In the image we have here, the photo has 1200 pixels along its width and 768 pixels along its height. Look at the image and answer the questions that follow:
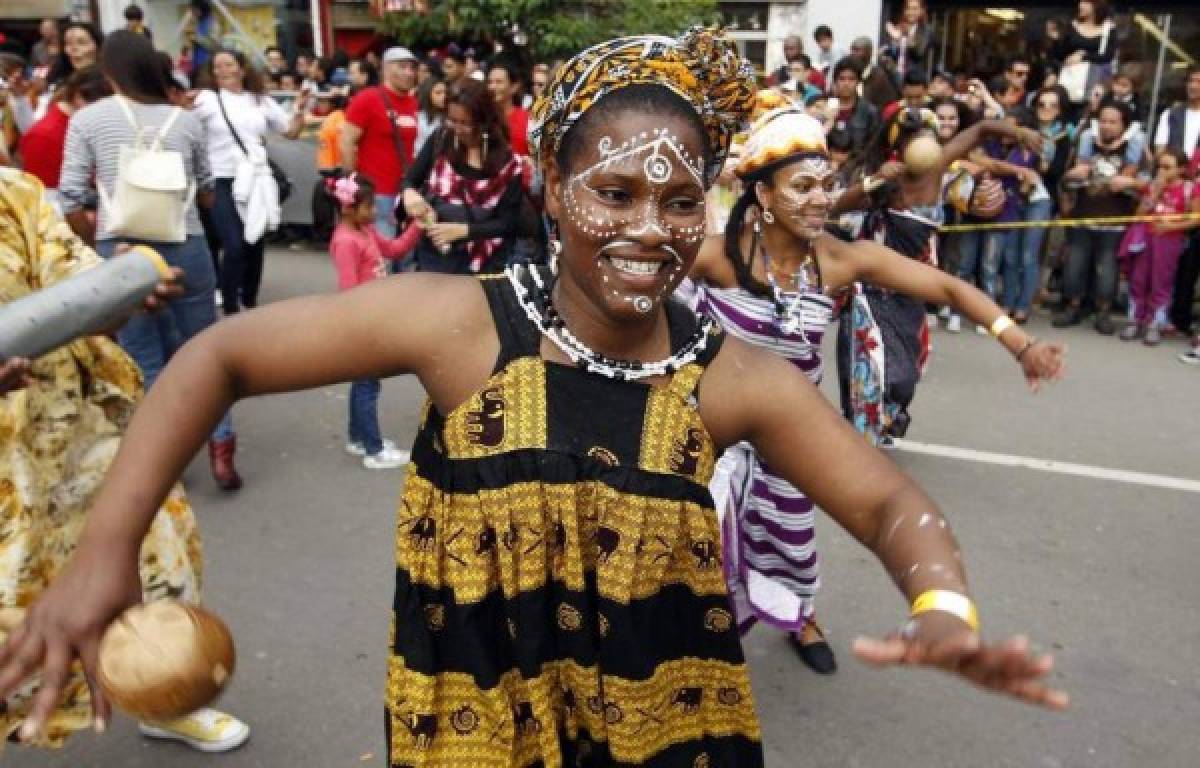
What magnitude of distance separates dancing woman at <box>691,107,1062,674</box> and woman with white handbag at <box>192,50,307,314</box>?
16.3 ft

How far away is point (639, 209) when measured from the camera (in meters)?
1.79

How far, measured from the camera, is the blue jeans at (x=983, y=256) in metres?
9.20

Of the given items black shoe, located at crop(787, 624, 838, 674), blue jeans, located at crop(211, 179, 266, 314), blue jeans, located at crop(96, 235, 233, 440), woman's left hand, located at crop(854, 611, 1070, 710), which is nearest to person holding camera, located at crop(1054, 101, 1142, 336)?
black shoe, located at crop(787, 624, 838, 674)

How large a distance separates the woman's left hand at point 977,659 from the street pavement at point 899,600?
1.54 ft

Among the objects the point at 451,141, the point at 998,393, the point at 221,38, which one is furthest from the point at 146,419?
the point at 221,38

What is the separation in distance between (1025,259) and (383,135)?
5.45 m

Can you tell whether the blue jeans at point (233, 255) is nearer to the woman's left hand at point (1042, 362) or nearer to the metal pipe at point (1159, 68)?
the woman's left hand at point (1042, 362)

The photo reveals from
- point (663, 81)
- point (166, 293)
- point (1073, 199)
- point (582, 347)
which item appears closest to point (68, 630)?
point (582, 347)

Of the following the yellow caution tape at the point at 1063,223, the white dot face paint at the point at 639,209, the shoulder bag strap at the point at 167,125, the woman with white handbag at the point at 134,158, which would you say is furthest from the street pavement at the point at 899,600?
the yellow caution tape at the point at 1063,223

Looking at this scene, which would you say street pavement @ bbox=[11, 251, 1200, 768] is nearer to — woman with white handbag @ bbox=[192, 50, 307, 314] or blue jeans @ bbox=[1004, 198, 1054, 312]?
woman with white handbag @ bbox=[192, 50, 307, 314]

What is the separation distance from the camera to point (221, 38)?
A: 55.3 ft

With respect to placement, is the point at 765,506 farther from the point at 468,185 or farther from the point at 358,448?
the point at 468,185

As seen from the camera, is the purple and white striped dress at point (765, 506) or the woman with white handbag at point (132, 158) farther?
the woman with white handbag at point (132, 158)

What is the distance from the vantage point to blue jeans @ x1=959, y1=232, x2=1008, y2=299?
920 centimetres
